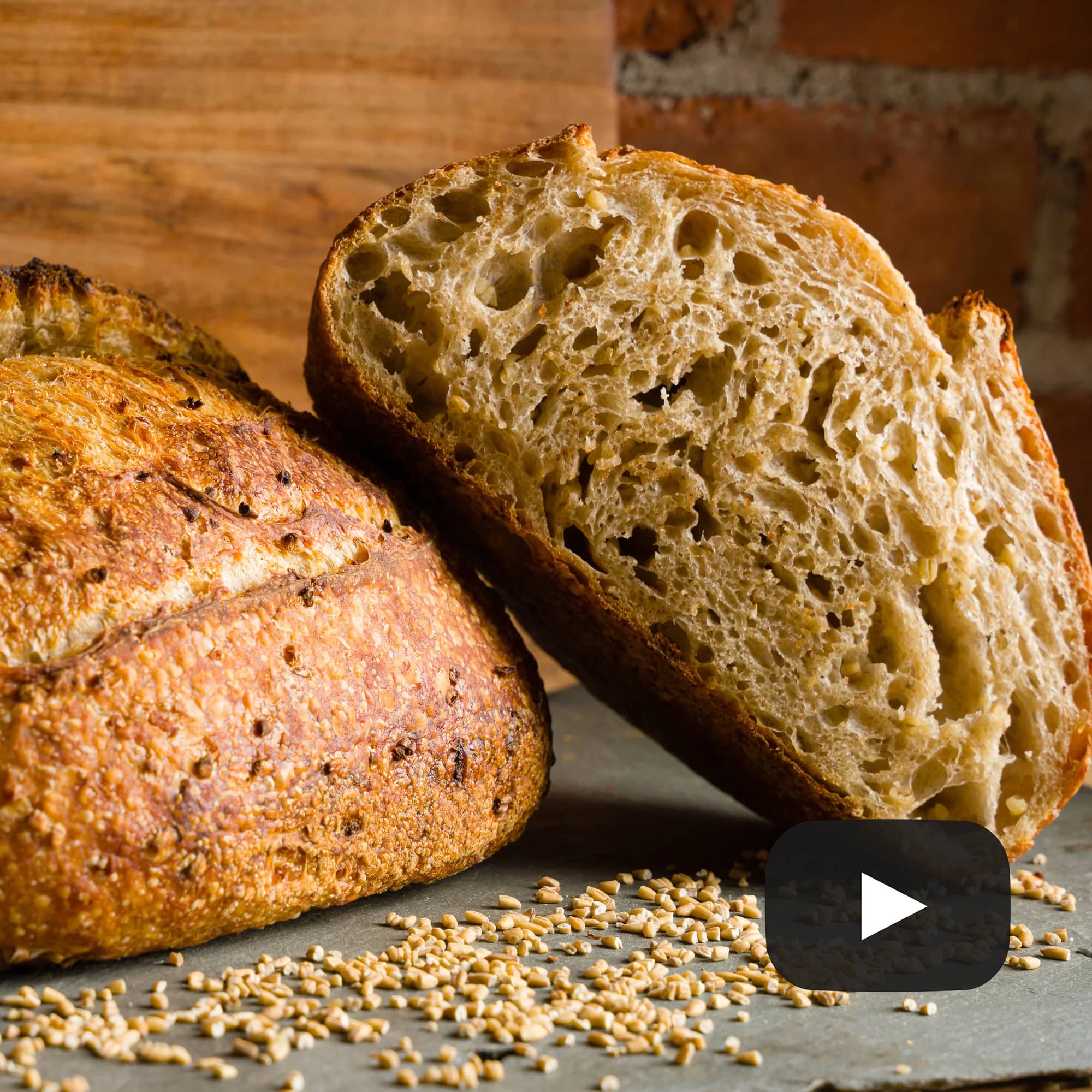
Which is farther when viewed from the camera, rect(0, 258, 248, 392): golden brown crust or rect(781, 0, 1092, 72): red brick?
rect(781, 0, 1092, 72): red brick

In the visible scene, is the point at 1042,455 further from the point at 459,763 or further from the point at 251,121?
the point at 251,121

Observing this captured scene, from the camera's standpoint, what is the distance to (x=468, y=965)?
1.44 metres

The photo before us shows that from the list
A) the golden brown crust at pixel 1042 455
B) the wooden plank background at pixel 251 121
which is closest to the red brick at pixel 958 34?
the wooden plank background at pixel 251 121

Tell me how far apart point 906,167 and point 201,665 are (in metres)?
2.49

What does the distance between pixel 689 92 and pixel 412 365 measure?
1660 mm

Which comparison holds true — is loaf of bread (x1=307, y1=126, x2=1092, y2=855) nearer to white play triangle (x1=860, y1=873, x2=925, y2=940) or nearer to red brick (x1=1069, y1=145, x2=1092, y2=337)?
white play triangle (x1=860, y1=873, x2=925, y2=940)

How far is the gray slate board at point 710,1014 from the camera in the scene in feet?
4.02

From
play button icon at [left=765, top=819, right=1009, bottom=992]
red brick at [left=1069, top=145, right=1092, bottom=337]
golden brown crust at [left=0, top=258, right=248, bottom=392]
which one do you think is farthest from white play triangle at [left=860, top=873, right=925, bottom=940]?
red brick at [left=1069, top=145, right=1092, bottom=337]

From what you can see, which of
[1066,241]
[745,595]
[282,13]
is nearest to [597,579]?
[745,595]

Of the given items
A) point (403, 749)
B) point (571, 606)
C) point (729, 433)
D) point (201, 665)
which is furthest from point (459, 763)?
point (729, 433)

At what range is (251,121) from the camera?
8.76 ft

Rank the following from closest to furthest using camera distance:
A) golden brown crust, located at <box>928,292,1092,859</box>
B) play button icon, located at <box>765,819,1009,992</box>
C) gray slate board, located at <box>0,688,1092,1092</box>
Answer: gray slate board, located at <box>0,688,1092,1092</box> < play button icon, located at <box>765,819,1009,992</box> < golden brown crust, located at <box>928,292,1092,859</box>

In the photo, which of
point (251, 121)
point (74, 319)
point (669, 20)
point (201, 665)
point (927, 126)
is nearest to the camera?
point (201, 665)

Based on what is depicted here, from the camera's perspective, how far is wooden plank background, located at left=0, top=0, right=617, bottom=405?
2.45m
